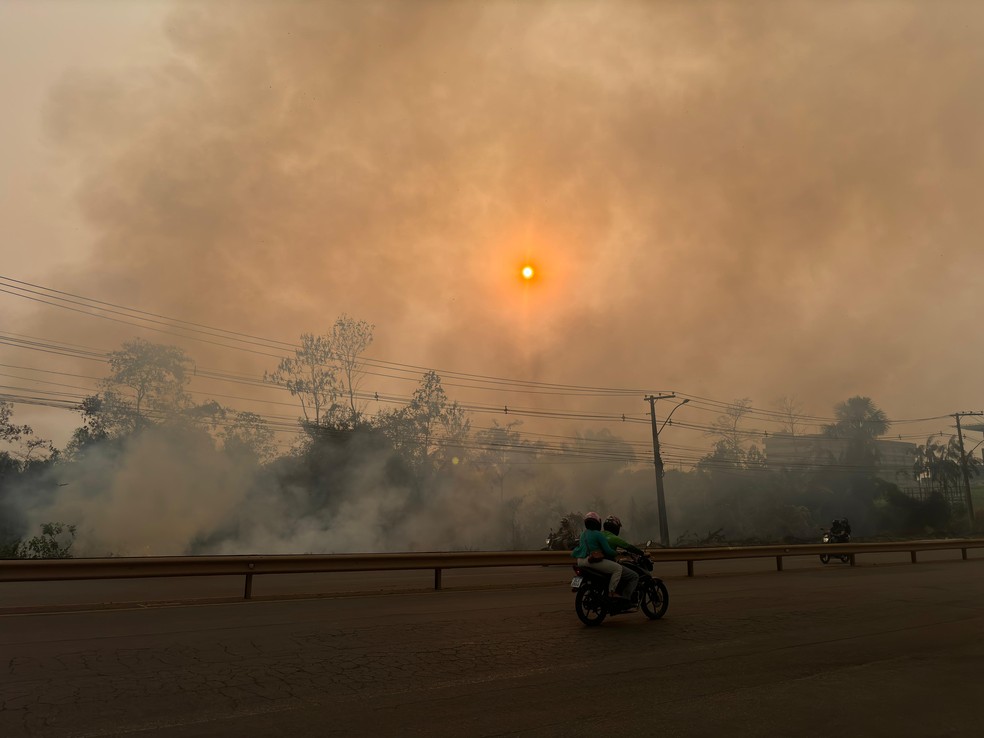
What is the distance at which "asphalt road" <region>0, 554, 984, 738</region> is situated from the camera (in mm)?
5129

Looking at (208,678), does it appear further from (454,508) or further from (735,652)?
(454,508)

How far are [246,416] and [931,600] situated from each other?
4703 cm

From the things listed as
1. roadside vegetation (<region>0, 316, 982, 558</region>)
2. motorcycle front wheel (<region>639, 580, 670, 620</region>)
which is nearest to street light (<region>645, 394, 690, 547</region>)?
roadside vegetation (<region>0, 316, 982, 558</region>)

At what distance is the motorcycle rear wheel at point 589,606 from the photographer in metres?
10.1

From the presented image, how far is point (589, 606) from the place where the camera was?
10.2 metres

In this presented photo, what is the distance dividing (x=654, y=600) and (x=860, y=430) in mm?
100221

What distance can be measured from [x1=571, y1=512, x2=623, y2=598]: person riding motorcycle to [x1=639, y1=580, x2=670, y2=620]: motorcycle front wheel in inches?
28.2

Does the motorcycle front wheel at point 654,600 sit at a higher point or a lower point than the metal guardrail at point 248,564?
lower

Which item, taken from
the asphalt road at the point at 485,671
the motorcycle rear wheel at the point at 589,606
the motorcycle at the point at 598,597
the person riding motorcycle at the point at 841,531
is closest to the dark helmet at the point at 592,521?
the motorcycle at the point at 598,597

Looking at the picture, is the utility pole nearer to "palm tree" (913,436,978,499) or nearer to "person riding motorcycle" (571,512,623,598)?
"palm tree" (913,436,978,499)

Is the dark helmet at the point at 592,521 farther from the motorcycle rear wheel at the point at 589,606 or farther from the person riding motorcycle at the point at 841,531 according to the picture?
the person riding motorcycle at the point at 841,531

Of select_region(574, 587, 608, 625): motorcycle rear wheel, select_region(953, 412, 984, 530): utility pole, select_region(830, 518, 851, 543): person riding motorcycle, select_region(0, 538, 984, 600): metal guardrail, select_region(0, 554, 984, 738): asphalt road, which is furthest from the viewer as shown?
select_region(953, 412, 984, 530): utility pole

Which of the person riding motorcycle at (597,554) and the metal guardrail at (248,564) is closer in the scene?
the person riding motorcycle at (597,554)

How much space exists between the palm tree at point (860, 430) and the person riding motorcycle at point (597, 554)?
274 ft
